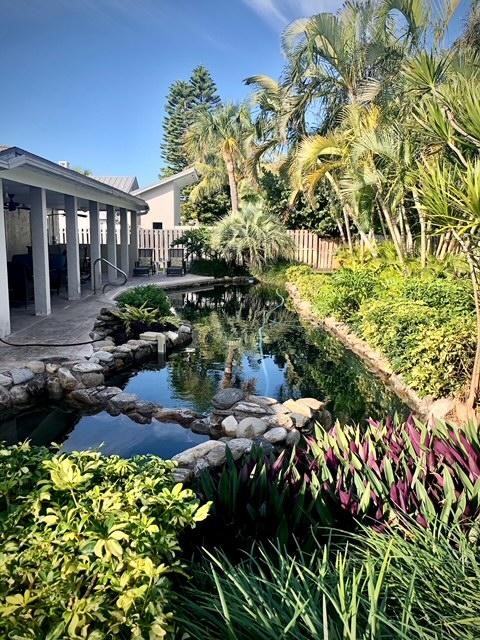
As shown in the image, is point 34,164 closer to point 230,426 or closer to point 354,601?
point 230,426

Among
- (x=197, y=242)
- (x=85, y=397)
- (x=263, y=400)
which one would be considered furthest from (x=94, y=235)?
(x=263, y=400)

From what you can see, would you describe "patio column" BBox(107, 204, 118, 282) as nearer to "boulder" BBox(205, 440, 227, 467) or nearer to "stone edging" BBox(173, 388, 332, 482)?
"stone edging" BBox(173, 388, 332, 482)

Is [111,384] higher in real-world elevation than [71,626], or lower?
lower

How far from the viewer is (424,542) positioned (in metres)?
2.28

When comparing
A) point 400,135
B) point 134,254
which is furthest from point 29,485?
point 134,254

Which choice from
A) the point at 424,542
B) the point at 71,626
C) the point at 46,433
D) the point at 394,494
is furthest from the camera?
the point at 46,433

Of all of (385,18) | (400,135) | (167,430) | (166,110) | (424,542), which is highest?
(166,110)

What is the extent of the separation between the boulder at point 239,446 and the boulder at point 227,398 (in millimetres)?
1205

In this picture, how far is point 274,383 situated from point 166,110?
4428 centimetres

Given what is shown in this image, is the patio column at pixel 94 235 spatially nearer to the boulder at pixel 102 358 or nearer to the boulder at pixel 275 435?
the boulder at pixel 102 358

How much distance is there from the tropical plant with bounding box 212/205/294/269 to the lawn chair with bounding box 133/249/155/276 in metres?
2.57

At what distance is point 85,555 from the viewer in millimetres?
1599

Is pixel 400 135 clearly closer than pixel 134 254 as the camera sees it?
Yes

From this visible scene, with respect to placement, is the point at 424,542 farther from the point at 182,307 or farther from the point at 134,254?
the point at 134,254
